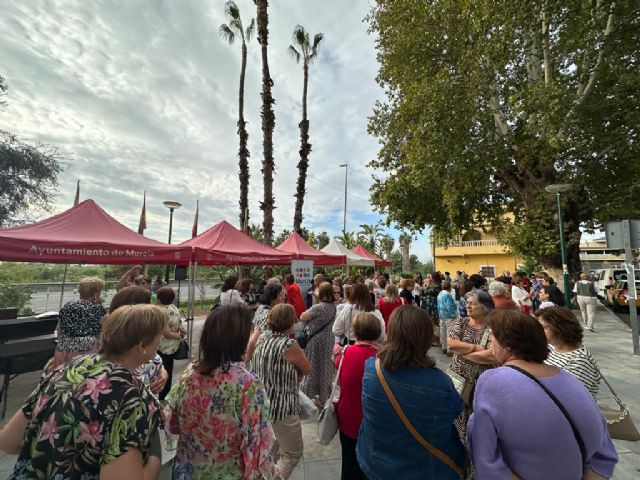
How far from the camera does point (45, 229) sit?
5.44m

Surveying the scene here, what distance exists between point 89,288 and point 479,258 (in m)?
37.0

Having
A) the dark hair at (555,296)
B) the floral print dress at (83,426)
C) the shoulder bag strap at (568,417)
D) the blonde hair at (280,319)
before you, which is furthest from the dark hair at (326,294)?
the dark hair at (555,296)

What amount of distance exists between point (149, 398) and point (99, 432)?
0.63 ft

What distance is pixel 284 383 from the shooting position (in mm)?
2498

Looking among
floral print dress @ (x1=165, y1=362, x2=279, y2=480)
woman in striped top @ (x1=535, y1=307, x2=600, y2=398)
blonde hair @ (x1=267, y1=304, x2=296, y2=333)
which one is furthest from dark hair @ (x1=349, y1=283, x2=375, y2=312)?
floral print dress @ (x1=165, y1=362, x2=279, y2=480)

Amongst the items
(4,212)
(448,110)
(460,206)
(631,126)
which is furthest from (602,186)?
(4,212)

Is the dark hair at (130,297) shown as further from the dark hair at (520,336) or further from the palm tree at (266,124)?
the palm tree at (266,124)

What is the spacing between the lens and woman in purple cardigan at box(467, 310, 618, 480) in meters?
1.35

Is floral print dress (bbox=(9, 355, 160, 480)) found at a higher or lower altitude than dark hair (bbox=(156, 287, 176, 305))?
lower

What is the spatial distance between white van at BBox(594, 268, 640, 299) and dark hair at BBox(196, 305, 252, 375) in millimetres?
18005

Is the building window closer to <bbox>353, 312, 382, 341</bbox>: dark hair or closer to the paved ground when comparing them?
the paved ground

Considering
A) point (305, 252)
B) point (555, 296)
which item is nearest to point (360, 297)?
point (555, 296)

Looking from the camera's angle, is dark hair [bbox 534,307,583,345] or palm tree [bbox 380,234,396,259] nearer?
dark hair [bbox 534,307,583,345]

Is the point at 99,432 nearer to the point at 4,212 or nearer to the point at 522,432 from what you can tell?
the point at 522,432
